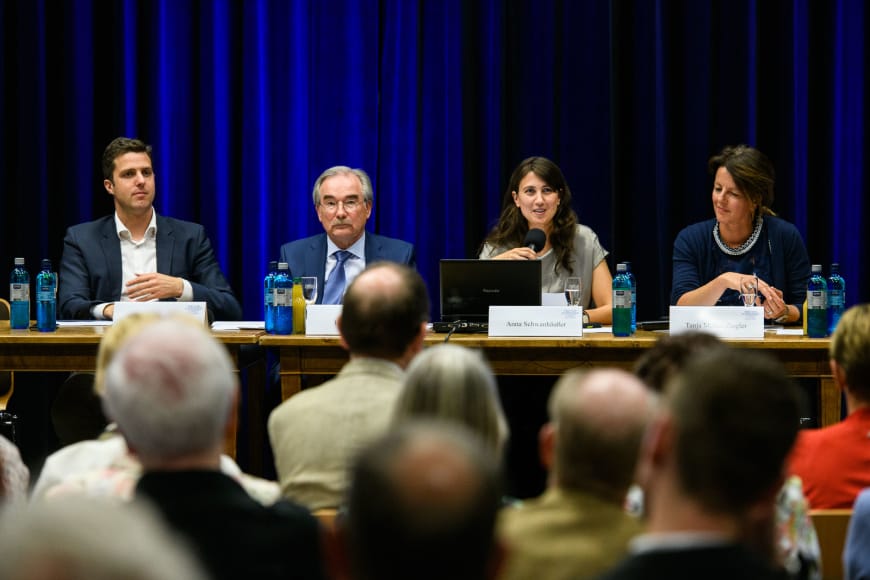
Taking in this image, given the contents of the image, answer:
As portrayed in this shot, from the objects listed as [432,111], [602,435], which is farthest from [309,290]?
[602,435]

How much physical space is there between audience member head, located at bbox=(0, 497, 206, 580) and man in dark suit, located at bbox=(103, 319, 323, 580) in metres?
0.88

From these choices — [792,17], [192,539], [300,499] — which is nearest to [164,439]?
[192,539]

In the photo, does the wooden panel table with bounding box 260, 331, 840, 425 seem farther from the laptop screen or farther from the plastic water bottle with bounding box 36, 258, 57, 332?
the plastic water bottle with bounding box 36, 258, 57, 332

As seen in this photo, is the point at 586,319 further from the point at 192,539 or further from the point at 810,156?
the point at 192,539

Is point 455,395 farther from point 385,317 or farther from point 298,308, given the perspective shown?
point 298,308

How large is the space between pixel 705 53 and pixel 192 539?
15.0ft

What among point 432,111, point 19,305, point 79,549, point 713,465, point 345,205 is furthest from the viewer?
point 432,111

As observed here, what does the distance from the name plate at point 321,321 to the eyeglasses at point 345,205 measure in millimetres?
→ 862

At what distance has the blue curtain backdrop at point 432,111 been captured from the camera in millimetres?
5586

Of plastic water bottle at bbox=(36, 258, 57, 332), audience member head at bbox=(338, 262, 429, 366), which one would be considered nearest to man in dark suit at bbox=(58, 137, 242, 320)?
plastic water bottle at bbox=(36, 258, 57, 332)

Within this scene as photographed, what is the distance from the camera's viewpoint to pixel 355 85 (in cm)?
584

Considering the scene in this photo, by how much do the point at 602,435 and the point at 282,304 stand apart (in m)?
2.61

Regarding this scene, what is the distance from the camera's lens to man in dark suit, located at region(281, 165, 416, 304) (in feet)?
15.6

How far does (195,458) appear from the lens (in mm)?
1628
